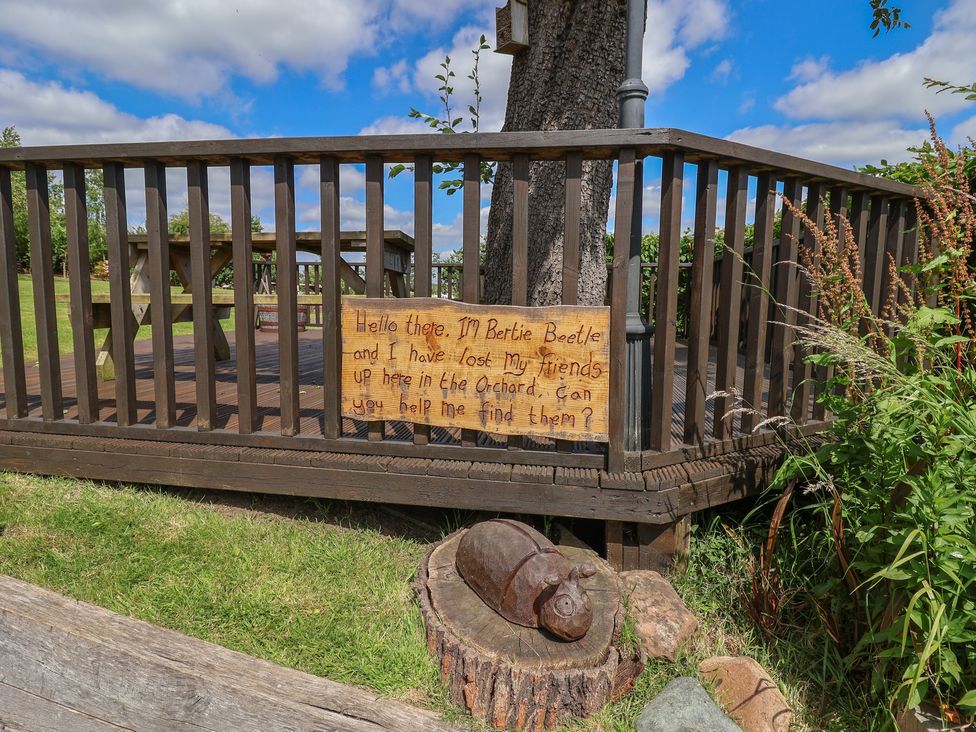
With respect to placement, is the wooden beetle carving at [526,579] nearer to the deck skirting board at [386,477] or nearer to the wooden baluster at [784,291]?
the deck skirting board at [386,477]

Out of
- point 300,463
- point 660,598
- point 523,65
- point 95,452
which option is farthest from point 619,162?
point 95,452

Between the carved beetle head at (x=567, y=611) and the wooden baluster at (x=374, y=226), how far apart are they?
4.80ft

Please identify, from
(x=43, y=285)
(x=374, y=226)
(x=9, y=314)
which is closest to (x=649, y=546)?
(x=374, y=226)

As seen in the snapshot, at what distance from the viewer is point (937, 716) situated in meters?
1.65

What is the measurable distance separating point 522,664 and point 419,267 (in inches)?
64.1

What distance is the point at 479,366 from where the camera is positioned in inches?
104

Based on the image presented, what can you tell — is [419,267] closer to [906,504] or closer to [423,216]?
[423,216]

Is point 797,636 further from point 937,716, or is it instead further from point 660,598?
point 937,716

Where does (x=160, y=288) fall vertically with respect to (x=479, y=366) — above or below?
above

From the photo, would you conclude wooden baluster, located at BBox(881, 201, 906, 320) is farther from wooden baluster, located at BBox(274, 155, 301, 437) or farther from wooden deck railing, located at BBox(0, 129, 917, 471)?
wooden baluster, located at BBox(274, 155, 301, 437)

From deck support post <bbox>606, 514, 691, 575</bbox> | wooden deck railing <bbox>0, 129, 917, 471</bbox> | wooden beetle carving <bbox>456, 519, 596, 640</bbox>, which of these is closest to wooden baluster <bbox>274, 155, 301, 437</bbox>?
wooden deck railing <bbox>0, 129, 917, 471</bbox>

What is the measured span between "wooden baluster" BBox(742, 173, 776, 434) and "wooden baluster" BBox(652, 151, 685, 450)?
43 centimetres

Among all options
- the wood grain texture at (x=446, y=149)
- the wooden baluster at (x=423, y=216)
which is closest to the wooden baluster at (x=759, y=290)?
the wood grain texture at (x=446, y=149)

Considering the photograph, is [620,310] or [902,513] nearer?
[902,513]
